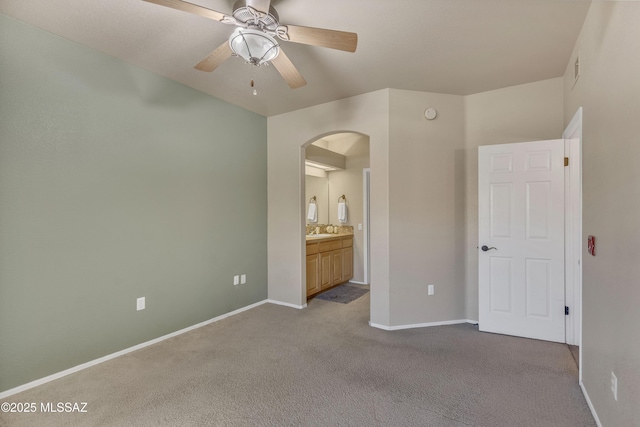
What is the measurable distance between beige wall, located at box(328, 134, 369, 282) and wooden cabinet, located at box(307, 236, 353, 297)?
0.49 ft

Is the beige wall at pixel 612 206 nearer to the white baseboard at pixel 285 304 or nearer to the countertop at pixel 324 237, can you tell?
the white baseboard at pixel 285 304

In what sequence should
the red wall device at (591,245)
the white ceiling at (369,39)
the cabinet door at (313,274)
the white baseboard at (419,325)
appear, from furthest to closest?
the cabinet door at (313,274), the white baseboard at (419,325), the white ceiling at (369,39), the red wall device at (591,245)

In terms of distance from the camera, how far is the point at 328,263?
15.9 ft

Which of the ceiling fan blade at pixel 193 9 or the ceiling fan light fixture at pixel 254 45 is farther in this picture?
the ceiling fan light fixture at pixel 254 45

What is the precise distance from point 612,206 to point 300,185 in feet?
10.0

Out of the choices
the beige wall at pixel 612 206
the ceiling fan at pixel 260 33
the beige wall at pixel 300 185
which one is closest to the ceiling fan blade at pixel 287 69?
the ceiling fan at pixel 260 33

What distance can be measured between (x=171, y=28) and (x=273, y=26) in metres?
0.98

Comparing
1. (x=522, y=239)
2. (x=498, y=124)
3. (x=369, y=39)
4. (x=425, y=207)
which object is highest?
(x=369, y=39)

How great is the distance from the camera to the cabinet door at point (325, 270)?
4684 mm

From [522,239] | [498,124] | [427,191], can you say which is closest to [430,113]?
[498,124]

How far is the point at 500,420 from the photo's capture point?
5.94 feet

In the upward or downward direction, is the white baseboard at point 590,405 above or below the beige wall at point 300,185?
below

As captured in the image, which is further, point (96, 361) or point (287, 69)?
point (96, 361)

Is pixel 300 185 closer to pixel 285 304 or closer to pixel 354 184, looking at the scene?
pixel 285 304
